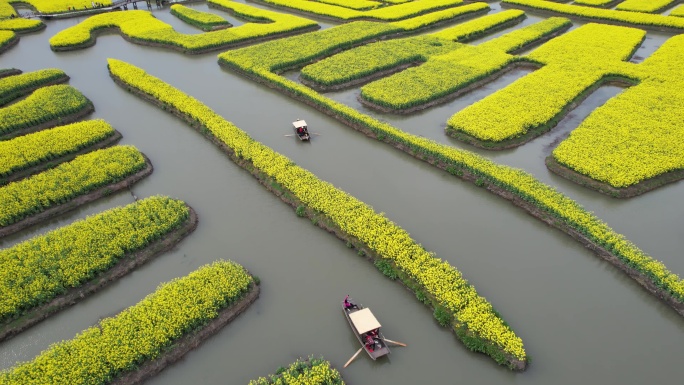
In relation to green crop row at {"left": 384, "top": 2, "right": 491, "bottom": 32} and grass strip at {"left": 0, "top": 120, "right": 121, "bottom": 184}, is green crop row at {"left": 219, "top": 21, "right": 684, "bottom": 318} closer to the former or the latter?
grass strip at {"left": 0, "top": 120, "right": 121, "bottom": 184}

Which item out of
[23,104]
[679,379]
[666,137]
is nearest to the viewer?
[679,379]

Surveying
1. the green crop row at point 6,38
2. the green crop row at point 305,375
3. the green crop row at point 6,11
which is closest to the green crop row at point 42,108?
the green crop row at point 6,38

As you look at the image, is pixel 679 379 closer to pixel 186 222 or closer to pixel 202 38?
pixel 186 222

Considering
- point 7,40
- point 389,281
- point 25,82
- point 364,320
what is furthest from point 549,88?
point 7,40

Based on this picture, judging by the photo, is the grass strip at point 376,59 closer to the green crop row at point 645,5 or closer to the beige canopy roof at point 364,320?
the green crop row at point 645,5

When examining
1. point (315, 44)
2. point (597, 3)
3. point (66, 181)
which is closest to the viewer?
point (66, 181)

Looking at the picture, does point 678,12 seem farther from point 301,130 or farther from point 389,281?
point 389,281

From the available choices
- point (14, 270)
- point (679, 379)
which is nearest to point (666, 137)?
point (679, 379)
